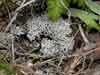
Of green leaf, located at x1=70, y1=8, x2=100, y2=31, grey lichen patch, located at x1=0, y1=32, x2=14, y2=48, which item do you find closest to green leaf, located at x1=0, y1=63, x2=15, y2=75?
grey lichen patch, located at x1=0, y1=32, x2=14, y2=48

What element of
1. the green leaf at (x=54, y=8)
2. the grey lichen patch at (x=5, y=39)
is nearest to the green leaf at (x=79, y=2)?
the green leaf at (x=54, y=8)

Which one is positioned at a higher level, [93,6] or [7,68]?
[93,6]

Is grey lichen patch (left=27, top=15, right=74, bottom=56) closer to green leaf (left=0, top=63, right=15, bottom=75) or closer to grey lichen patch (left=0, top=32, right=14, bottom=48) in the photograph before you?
grey lichen patch (left=0, top=32, right=14, bottom=48)

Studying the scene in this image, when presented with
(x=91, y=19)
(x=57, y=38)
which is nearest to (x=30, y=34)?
(x=57, y=38)

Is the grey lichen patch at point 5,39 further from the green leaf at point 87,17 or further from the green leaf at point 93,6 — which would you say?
the green leaf at point 93,6

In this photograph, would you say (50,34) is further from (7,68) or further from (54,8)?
(7,68)

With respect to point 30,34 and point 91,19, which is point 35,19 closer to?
point 30,34

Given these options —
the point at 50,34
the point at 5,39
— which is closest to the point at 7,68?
the point at 5,39

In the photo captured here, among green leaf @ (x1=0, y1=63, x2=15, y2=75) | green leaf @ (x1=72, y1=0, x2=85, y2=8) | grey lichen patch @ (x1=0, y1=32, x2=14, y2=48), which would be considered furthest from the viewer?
green leaf @ (x1=72, y1=0, x2=85, y2=8)
